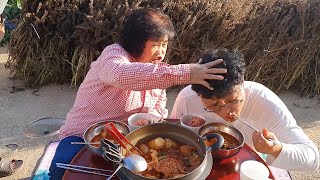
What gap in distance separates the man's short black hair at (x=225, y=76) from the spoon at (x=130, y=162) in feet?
1.68

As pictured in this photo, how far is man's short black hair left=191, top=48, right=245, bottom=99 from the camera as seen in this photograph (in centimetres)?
214

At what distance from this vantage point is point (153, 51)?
2.66 meters

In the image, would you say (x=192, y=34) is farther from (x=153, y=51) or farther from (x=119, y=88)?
(x=119, y=88)

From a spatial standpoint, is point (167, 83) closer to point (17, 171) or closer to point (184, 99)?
point (184, 99)

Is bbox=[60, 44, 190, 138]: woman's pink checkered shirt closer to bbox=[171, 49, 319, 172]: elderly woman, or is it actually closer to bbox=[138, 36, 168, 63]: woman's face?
bbox=[138, 36, 168, 63]: woman's face

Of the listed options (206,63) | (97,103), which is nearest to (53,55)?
(97,103)

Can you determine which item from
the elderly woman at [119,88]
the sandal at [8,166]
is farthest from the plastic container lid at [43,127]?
the elderly woman at [119,88]

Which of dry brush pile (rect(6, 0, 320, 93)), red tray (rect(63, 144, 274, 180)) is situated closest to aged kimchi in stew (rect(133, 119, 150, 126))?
red tray (rect(63, 144, 274, 180))

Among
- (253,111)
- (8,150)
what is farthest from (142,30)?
(8,150)

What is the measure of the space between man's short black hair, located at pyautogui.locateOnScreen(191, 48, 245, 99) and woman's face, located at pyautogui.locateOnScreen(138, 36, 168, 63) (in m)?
0.51

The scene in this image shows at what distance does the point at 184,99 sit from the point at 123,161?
904mm

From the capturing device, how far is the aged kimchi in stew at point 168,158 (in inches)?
75.4

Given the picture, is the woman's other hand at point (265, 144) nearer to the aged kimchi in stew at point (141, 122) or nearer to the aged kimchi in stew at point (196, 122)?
the aged kimchi in stew at point (196, 122)

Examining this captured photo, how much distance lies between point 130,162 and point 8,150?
237 cm
